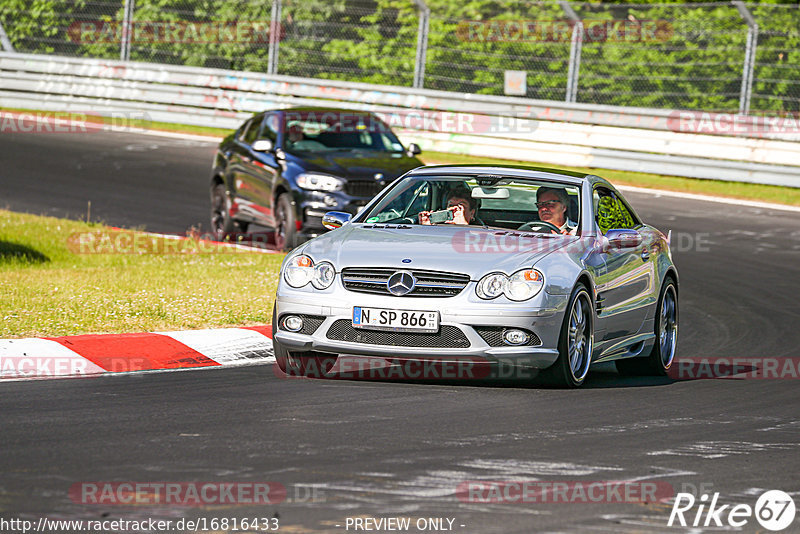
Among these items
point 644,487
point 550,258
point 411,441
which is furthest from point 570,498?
point 550,258

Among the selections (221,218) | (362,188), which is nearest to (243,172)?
(221,218)

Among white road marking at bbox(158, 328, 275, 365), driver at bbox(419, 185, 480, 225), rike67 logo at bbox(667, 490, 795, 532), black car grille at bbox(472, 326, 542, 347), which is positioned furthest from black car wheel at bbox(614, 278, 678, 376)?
rike67 logo at bbox(667, 490, 795, 532)

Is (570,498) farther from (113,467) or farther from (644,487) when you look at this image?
(113,467)

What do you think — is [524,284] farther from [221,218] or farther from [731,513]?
[221,218]

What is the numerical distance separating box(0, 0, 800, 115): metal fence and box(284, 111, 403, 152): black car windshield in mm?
6132

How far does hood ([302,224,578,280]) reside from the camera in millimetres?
8898

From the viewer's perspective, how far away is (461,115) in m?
25.7

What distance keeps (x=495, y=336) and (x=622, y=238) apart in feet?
5.33

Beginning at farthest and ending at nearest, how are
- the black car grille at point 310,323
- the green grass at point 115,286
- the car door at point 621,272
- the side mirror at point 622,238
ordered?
the green grass at point 115,286, the side mirror at point 622,238, the car door at point 621,272, the black car grille at point 310,323

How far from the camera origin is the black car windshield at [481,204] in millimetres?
10117

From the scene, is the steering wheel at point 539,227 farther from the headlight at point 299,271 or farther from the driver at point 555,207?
the headlight at point 299,271

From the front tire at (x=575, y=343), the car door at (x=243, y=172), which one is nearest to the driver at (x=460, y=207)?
the front tire at (x=575, y=343)

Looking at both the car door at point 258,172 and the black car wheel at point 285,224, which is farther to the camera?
the car door at point 258,172

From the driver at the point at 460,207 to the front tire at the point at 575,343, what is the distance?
1212 millimetres
